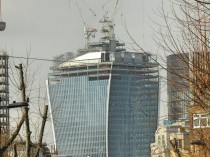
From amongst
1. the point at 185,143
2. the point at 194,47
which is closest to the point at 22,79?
the point at 194,47

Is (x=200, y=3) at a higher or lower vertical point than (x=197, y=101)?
higher

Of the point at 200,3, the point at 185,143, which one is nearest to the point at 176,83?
the point at 200,3

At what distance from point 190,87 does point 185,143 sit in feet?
496

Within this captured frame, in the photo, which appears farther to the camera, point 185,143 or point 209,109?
point 185,143

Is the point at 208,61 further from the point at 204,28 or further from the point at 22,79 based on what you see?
the point at 22,79

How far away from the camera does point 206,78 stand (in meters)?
41.7

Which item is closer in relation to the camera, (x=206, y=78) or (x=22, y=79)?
(x=206, y=78)

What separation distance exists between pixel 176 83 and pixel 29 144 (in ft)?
68.5

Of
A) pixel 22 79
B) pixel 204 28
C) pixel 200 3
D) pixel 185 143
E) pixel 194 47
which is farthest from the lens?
pixel 185 143

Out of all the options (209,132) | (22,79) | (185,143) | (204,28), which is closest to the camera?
Answer: (204,28)

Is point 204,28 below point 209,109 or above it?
above

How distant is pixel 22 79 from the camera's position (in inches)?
2418

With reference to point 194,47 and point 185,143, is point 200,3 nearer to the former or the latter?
point 194,47

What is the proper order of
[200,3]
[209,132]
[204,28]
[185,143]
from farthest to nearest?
1. [185,143]
2. [209,132]
3. [204,28]
4. [200,3]
